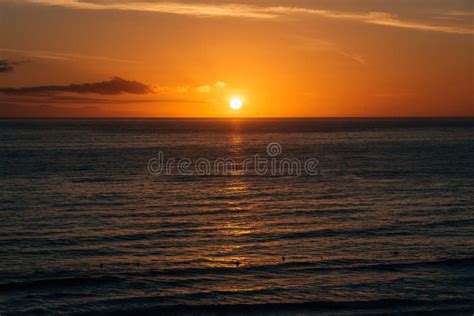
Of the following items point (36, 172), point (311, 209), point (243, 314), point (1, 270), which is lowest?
point (243, 314)

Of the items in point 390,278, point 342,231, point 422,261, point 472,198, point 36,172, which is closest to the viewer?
point 390,278

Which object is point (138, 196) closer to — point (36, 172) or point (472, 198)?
point (36, 172)

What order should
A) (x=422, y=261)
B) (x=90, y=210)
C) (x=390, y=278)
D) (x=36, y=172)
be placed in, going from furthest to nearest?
(x=36, y=172), (x=90, y=210), (x=422, y=261), (x=390, y=278)

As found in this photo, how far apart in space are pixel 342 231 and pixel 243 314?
13.9m

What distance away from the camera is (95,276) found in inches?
994

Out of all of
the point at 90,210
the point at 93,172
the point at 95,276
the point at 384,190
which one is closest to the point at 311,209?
the point at 384,190

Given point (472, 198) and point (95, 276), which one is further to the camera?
point (472, 198)

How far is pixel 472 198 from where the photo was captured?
44.9 m

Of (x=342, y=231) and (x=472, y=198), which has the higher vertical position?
(x=472, y=198)

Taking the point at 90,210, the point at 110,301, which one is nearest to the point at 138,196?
the point at 90,210

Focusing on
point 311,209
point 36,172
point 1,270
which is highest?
point 36,172

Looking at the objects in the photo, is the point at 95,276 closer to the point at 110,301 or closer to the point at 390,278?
the point at 110,301

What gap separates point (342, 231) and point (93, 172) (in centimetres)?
3975

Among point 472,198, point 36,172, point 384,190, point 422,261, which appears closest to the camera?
point 422,261
